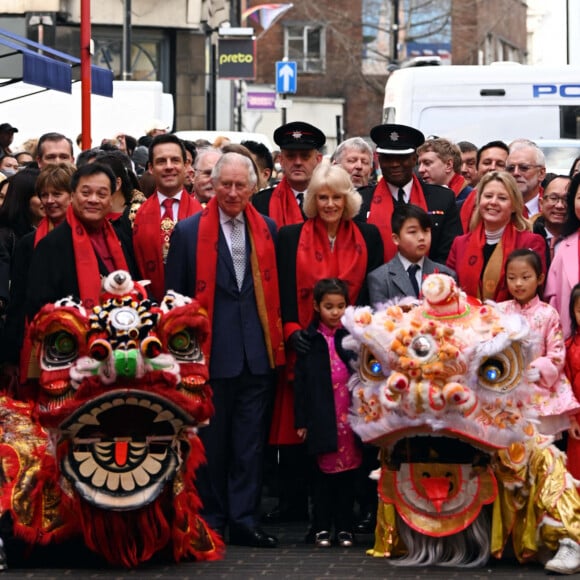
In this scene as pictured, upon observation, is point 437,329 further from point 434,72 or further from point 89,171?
point 434,72

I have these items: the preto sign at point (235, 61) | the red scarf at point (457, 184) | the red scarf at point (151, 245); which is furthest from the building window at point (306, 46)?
the red scarf at point (151, 245)

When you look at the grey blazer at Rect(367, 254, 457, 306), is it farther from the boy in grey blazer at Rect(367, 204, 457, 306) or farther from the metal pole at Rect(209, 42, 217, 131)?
the metal pole at Rect(209, 42, 217, 131)

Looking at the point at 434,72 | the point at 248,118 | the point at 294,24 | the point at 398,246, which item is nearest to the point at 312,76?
the point at 294,24

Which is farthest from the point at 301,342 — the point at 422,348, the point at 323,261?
the point at 422,348

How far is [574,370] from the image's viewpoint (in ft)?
33.1

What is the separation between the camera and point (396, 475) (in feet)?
31.3

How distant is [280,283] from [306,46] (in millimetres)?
53137

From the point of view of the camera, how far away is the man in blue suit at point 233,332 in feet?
33.5

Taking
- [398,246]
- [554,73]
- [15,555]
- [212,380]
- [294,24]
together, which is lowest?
[15,555]

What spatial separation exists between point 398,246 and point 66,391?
2.35 metres

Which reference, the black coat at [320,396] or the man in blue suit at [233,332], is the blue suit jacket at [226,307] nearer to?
the man in blue suit at [233,332]

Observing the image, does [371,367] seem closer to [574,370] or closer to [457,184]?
[574,370]

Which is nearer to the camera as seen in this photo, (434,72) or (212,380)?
(212,380)

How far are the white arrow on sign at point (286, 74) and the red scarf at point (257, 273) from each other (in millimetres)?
29115
